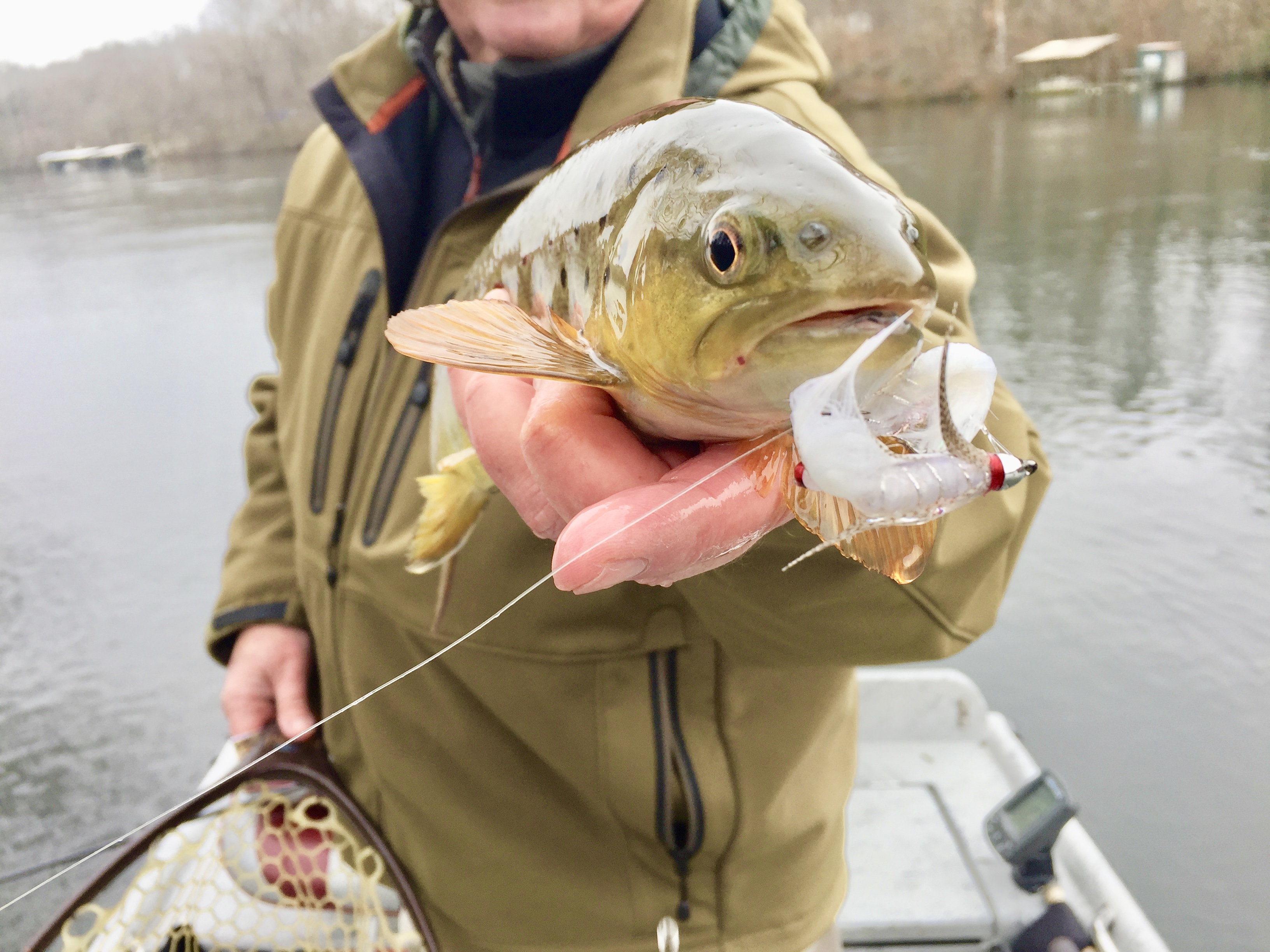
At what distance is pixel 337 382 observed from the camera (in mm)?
1408

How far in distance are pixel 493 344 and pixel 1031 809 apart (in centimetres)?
175

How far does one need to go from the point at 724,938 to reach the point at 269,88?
32050 mm

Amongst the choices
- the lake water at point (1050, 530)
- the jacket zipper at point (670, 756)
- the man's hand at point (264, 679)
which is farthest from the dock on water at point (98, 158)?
the jacket zipper at point (670, 756)

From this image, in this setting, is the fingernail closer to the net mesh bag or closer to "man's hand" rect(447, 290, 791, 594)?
"man's hand" rect(447, 290, 791, 594)

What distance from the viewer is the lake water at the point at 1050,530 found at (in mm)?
3180

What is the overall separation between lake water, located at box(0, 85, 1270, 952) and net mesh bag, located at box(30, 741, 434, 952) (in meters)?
1.44

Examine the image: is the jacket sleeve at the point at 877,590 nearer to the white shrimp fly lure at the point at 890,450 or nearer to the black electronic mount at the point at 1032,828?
the white shrimp fly lure at the point at 890,450

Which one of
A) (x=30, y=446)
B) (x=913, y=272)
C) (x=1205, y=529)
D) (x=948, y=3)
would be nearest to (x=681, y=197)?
(x=913, y=272)

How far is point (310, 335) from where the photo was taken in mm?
1519

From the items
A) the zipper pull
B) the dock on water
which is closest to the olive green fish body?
the zipper pull

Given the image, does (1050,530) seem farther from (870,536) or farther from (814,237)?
(814,237)

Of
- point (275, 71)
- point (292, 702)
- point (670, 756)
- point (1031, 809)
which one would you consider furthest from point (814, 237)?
point (275, 71)

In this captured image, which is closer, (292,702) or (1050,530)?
(292,702)

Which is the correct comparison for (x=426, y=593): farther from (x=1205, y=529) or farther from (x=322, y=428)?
(x=1205, y=529)
